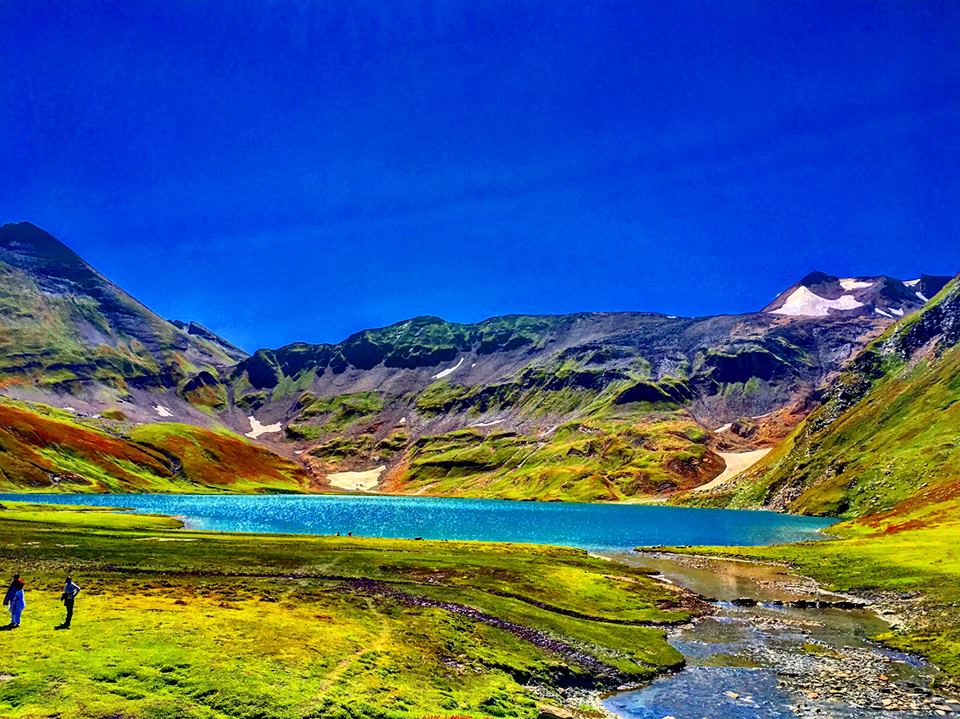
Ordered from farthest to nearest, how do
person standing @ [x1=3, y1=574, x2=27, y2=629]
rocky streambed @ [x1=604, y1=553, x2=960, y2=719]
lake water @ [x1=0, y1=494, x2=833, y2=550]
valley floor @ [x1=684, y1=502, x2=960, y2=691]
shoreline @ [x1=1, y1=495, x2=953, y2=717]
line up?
lake water @ [x1=0, y1=494, x2=833, y2=550] → valley floor @ [x1=684, y1=502, x2=960, y2=691] → shoreline @ [x1=1, y1=495, x2=953, y2=717] → person standing @ [x1=3, y1=574, x2=27, y2=629] → rocky streambed @ [x1=604, y1=553, x2=960, y2=719]

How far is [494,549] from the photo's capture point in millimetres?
98250

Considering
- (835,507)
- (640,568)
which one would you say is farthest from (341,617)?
(835,507)

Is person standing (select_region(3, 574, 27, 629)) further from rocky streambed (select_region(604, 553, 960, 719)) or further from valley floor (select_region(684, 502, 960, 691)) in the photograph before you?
valley floor (select_region(684, 502, 960, 691))

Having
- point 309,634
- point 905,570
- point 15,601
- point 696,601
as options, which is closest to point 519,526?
point 696,601

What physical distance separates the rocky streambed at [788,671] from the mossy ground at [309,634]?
3.21m

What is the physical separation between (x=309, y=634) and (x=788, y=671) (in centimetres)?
3027

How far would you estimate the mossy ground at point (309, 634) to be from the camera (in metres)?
28.3

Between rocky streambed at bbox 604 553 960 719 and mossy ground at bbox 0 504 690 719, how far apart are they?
3.21 metres

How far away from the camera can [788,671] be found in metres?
40.2

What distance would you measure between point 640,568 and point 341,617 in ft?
174

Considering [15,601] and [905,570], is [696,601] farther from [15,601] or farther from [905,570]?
[15,601]

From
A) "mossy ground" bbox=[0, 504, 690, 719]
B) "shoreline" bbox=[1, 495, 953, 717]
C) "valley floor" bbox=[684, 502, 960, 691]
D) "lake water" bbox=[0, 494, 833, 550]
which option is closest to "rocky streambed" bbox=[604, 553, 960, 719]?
"shoreline" bbox=[1, 495, 953, 717]

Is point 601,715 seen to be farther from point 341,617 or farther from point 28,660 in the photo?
point 28,660

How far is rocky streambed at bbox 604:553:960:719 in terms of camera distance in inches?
1324
